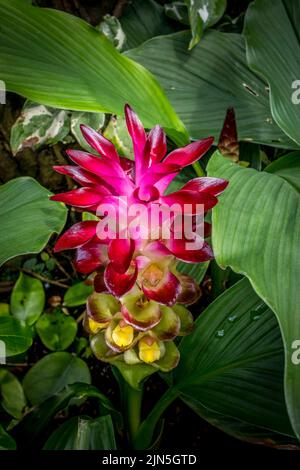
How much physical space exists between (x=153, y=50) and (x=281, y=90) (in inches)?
13.6

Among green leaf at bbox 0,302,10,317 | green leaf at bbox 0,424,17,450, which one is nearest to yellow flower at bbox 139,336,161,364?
green leaf at bbox 0,424,17,450

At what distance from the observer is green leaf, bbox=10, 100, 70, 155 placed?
1149 mm

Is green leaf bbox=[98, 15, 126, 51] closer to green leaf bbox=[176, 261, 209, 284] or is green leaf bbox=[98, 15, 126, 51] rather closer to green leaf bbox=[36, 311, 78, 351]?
green leaf bbox=[176, 261, 209, 284]

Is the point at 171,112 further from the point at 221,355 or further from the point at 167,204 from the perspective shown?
the point at 221,355

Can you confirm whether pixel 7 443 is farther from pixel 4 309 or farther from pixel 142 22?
pixel 142 22

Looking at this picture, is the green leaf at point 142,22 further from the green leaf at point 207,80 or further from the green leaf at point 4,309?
the green leaf at point 4,309

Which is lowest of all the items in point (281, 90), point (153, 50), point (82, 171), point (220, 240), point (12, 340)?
point (12, 340)

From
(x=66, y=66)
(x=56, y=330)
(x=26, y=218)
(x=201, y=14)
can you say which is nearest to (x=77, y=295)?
(x=56, y=330)

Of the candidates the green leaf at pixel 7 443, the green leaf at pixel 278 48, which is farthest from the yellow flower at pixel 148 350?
the green leaf at pixel 278 48

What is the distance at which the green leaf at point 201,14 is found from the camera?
1.14 meters

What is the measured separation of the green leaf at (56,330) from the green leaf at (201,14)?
725 millimetres

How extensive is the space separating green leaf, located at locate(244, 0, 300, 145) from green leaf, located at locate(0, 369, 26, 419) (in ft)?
2.78
